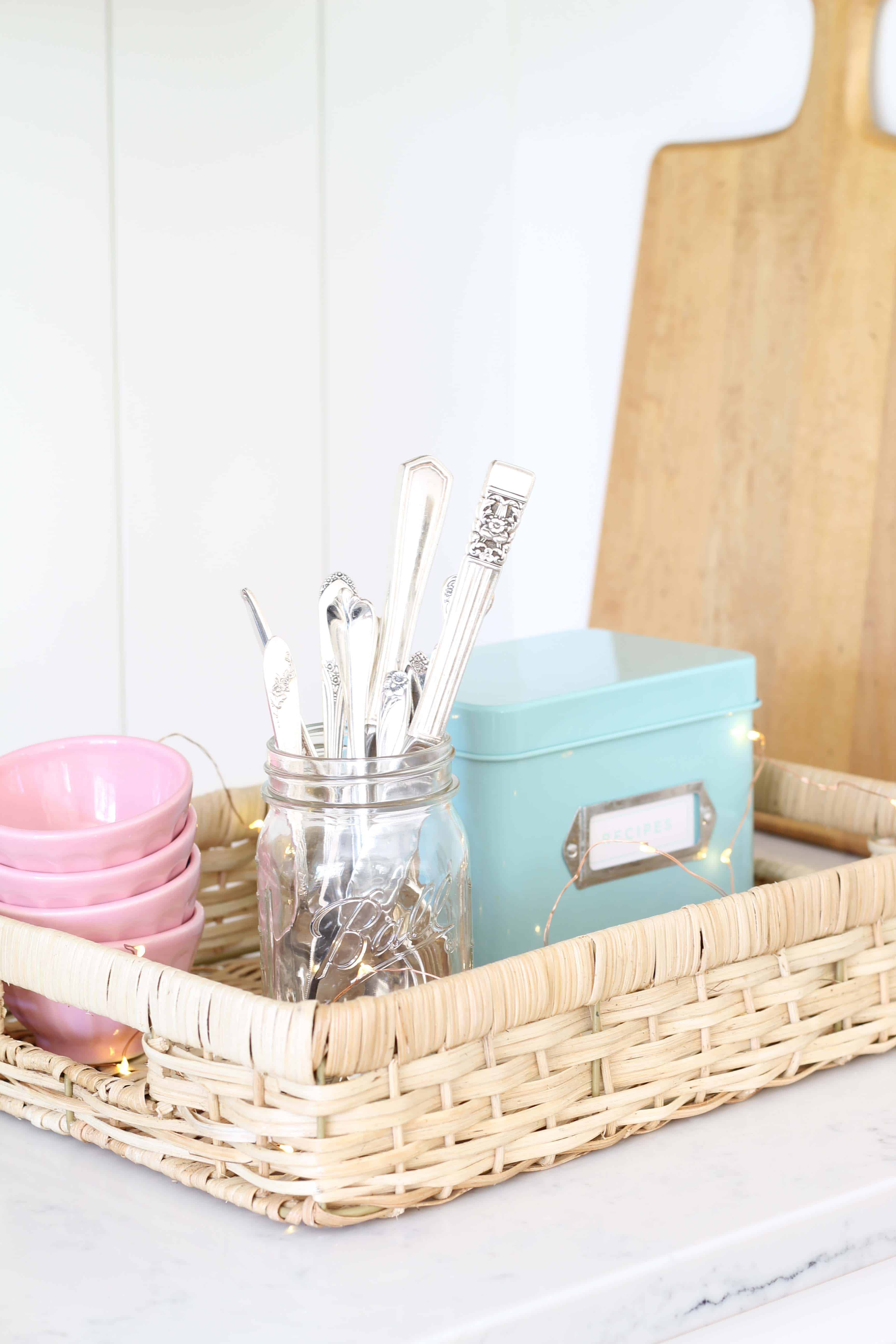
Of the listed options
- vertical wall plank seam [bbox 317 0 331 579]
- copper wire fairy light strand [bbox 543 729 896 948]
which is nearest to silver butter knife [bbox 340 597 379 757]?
copper wire fairy light strand [bbox 543 729 896 948]

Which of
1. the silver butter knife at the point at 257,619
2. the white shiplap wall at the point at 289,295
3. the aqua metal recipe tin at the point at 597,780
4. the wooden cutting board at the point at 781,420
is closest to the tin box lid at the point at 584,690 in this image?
the aqua metal recipe tin at the point at 597,780

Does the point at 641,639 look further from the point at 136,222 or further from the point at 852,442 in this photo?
the point at 136,222

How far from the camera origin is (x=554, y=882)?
61 cm

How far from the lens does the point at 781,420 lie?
0.96 m

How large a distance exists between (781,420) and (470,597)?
53 cm

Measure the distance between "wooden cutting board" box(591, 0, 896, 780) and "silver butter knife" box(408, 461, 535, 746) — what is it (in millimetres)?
474

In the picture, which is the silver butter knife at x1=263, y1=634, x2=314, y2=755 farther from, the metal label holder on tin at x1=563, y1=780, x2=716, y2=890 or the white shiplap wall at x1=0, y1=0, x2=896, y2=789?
the white shiplap wall at x1=0, y1=0, x2=896, y2=789

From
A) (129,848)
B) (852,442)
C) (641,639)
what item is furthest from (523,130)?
(129,848)

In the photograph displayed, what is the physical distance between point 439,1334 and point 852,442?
2.30 feet


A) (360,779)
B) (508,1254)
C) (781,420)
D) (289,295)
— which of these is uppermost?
(289,295)

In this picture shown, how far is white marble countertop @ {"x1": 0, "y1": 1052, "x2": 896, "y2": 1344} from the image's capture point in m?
0.39

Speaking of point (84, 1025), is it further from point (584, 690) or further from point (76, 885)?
point (584, 690)

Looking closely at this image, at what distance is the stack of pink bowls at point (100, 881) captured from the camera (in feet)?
1.72

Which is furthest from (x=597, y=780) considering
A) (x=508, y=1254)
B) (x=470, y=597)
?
(x=508, y=1254)
